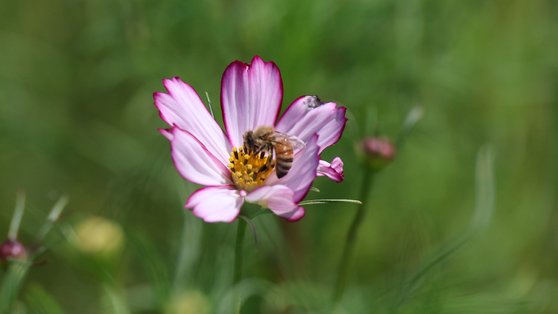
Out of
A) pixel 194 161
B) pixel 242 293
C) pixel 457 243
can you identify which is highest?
pixel 194 161

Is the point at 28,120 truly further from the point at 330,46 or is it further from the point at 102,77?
the point at 330,46

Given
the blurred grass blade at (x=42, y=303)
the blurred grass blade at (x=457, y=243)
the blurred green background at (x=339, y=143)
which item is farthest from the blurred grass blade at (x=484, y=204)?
the blurred grass blade at (x=42, y=303)

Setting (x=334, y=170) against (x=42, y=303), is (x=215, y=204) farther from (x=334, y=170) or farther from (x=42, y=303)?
(x=42, y=303)

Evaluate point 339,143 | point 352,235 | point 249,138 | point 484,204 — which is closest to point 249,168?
point 249,138

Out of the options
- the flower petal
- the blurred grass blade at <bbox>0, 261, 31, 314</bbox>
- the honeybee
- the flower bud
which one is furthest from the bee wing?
the blurred grass blade at <bbox>0, 261, 31, 314</bbox>

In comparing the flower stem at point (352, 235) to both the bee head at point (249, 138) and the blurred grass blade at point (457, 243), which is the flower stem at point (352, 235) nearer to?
the blurred grass blade at point (457, 243)

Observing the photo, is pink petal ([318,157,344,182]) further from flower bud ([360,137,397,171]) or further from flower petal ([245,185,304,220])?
flower bud ([360,137,397,171])
